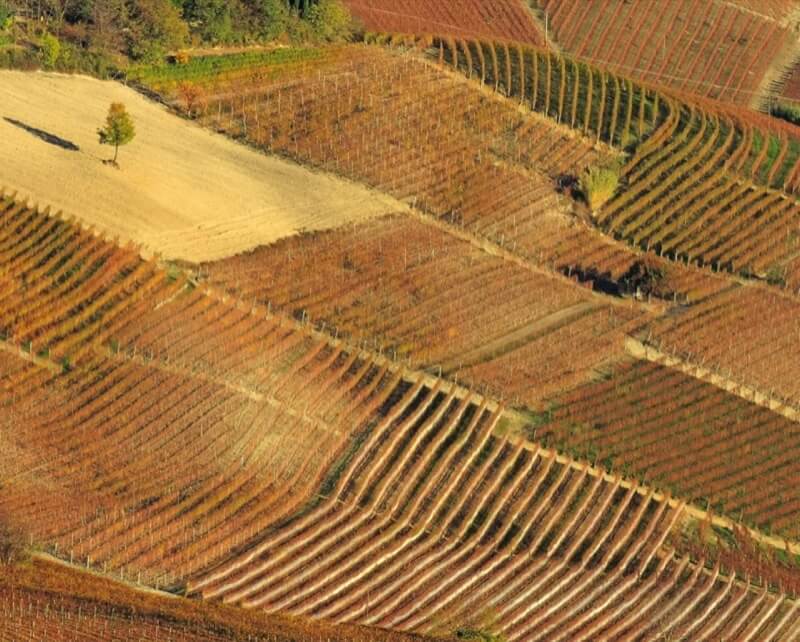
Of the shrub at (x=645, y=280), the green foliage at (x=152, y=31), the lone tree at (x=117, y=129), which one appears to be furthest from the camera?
the green foliage at (x=152, y=31)

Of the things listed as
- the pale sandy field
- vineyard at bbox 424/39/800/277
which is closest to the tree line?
the pale sandy field

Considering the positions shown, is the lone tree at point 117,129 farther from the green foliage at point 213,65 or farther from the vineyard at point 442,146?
the green foliage at point 213,65

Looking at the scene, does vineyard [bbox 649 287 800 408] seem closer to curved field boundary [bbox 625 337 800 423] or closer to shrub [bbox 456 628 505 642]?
curved field boundary [bbox 625 337 800 423]

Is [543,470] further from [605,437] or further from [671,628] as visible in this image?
[671,628]

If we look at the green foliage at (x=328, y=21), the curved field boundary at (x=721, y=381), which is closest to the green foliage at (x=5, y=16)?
the green foliage at (x=328, y=21)

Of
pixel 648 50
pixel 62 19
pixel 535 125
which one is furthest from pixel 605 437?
pixel 648 50

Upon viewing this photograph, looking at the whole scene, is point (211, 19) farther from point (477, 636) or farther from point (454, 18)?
point (477, 636)
